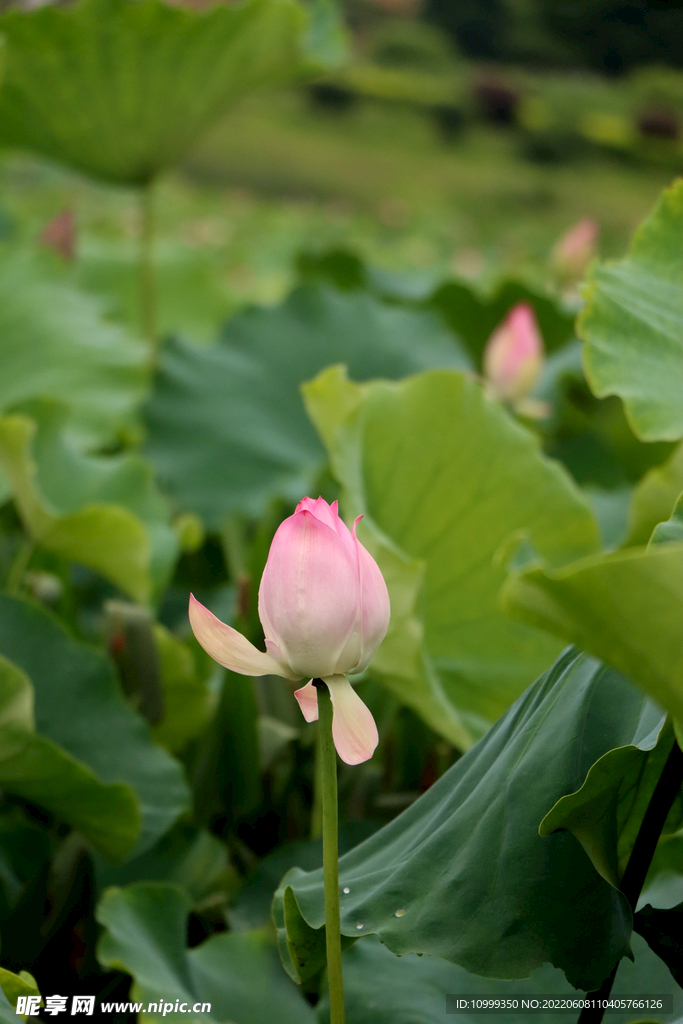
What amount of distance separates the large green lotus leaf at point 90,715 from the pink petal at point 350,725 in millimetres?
295

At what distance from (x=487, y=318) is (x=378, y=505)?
0.70 m

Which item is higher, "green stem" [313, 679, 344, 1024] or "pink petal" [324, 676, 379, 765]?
"pink petal" [324, 676, 379, 765]

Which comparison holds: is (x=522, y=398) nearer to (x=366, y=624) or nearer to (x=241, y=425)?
(x=241, y=425)

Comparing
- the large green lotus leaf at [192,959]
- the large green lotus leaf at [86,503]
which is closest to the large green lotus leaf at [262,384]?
the large green lotus leaf at [86,503]

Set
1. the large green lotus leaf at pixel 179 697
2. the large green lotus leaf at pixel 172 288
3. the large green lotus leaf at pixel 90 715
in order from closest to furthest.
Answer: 1. the large green lotus leaf at pixel 90 715
2. the large green lotus leaf at pixel 179 697
3. the large green lotus leaf at pixel 172 288

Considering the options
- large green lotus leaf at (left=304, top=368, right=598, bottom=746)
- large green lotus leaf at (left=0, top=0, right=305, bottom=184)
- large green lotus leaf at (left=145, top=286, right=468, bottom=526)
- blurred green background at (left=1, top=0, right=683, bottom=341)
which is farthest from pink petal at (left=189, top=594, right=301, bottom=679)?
blurred green background at (left=1, top=0, right=683, bottom=341)

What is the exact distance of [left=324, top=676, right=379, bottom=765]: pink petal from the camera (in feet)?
1.00

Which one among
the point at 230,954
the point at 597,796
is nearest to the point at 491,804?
the point at 597,796

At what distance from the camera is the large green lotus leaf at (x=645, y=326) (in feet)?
1.50

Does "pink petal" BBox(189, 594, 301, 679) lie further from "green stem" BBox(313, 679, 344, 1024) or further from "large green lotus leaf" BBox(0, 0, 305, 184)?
"large green lotus leaf" BBox(0, 0, 305, 184)

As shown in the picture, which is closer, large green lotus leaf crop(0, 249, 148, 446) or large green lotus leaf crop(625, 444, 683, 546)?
Answer: large green lotus leaf crop(625, 444, 683, 546)

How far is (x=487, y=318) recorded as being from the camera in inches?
51.5

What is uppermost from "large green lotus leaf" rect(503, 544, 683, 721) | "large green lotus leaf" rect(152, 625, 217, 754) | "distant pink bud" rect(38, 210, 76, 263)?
"large green lotus leaf" rect(503, 544, 683, 721)

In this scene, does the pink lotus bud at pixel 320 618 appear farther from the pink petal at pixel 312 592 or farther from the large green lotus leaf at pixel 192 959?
the large green lotus leaf at pixel 192 959
